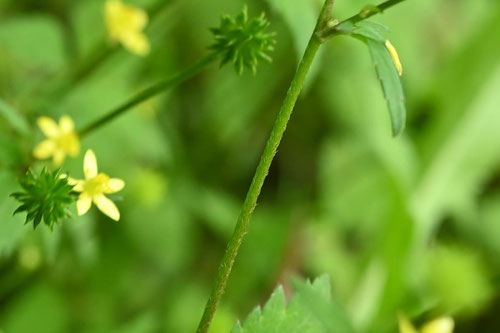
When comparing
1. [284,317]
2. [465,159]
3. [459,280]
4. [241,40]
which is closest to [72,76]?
[241,40]

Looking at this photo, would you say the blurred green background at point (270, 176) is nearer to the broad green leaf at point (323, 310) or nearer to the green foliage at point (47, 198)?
the green foliage at point (47, 198)

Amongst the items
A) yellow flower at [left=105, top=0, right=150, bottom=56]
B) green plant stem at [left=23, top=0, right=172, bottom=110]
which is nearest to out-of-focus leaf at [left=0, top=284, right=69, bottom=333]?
green plant stem at [left=23, top=0, right=172, bottom=110]

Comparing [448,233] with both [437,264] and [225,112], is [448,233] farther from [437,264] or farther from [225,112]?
[225,112]

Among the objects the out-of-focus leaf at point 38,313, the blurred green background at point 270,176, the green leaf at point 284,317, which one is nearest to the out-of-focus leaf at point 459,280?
the blurred green background at point 270,176

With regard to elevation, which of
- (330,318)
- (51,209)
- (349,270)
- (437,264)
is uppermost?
(349,270)

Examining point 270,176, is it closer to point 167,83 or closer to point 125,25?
point 125,25

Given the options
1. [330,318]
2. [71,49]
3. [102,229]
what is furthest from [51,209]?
[102,229]
